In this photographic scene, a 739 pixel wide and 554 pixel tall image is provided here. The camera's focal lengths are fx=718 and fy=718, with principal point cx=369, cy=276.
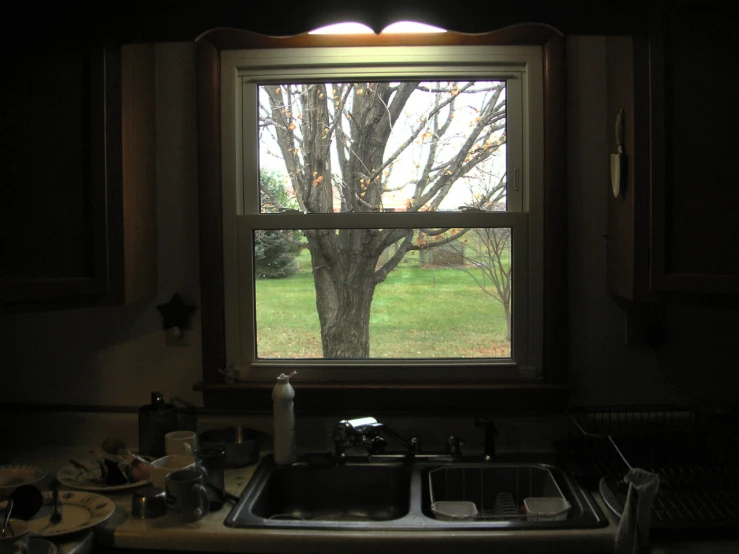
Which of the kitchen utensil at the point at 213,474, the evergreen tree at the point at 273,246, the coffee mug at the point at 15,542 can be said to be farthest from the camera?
the evergreen tree at the point at 273,246

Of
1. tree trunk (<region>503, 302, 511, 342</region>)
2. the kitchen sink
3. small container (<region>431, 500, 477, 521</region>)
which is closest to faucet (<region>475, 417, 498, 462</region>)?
the kitchen sink

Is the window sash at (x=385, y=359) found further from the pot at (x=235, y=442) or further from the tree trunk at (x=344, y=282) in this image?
the pot at (x=235, y=442)

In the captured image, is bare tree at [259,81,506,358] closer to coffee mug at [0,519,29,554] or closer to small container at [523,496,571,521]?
small container at [523,496,571,521]

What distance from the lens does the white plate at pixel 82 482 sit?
1.71 meters

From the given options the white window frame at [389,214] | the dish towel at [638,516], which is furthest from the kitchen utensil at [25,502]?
the dish towel at [638,516]

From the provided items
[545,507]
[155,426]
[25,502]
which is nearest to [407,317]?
[545,507]

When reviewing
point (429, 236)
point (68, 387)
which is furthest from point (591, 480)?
point (68, 387)

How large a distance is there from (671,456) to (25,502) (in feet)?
5.03

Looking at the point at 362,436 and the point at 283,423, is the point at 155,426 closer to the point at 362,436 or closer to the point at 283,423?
the point at 283,423

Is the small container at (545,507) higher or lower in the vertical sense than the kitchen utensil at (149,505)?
lower

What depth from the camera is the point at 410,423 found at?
6.73 ft

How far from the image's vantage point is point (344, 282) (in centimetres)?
212

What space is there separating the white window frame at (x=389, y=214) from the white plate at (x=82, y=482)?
1.57 ft

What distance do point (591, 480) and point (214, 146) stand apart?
1.34 meters
